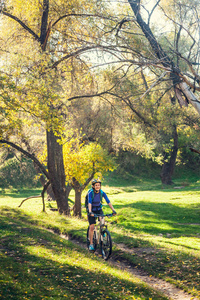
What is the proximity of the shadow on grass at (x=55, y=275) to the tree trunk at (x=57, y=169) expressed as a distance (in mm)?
8002

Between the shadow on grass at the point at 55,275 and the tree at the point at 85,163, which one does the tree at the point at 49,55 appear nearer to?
the tree at the point at 85,163

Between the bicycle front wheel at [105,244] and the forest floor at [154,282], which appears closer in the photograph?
the forest floor at [154,282]

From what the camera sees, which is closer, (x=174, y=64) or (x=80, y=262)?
(x=80, y=262)

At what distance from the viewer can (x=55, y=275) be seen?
683cm

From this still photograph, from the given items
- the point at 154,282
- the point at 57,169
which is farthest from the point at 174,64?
the point at 57,169

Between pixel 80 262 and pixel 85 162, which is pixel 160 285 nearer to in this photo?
pixel 80 262

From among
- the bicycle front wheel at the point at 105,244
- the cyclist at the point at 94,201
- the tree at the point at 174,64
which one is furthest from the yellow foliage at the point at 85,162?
the bicycle front wheel at the point at 105,244

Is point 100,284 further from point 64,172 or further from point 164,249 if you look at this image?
point 64,172

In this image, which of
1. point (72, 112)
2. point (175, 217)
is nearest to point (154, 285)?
point (175, 217)

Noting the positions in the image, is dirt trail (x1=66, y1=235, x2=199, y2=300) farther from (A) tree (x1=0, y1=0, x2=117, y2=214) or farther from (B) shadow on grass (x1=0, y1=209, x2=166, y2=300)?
(A) tree (x1=0, y1=0, x2=117, y2=214)

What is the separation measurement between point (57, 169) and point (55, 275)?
11.7m

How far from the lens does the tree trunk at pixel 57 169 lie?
699 inches

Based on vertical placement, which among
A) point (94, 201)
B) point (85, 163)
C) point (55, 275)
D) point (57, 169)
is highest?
point (85, 163)

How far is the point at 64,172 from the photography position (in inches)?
726
